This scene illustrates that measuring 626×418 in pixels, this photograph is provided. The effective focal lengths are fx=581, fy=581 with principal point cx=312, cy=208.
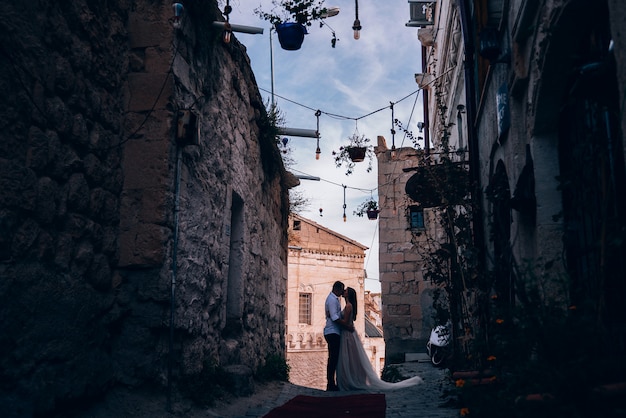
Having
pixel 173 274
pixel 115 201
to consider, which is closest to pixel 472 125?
pixel 173 274

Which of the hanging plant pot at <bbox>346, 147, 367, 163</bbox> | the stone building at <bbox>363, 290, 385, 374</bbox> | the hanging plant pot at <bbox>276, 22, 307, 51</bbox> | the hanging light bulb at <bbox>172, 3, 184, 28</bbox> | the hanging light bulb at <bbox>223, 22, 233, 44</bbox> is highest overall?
the hanging plant pot at <bbox>346, 147, 367, 163</bbox>

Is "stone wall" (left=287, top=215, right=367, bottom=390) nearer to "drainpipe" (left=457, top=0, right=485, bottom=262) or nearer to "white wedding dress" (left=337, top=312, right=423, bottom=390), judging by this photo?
"white wedding dress" (left=337, top=312, right=423, bottom=390)

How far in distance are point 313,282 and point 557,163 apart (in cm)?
2217

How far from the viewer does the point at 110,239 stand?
431cm

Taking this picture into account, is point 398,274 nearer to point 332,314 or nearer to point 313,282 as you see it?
point 332,314

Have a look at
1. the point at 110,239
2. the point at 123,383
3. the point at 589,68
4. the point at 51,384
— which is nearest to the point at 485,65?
the point at 589,68

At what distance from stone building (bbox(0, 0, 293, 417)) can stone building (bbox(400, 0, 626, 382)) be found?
246 cm

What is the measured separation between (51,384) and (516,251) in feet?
12.0

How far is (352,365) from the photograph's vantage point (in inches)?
325

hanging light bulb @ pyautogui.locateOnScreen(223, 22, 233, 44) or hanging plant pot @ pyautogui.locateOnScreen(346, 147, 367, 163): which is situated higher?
hanging plant pot @ pyautogui.locateOnScreen(346, 147, 367, 163)

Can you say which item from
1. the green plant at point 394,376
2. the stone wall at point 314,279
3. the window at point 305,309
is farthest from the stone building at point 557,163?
the window at point 305,309

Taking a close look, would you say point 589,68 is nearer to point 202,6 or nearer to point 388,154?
point 202,6

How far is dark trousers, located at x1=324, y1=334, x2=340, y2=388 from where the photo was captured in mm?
8180

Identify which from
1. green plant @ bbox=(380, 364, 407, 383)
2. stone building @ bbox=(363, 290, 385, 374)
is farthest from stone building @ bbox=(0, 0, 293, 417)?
stone building @ bbox=(363, 290, 385, 374)
